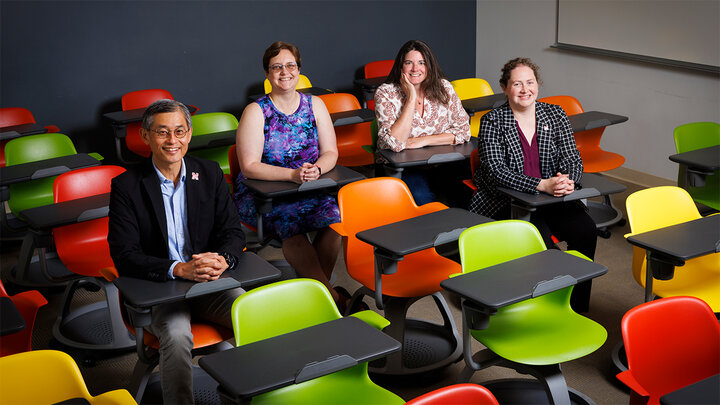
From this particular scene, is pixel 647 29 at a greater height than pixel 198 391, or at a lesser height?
greater

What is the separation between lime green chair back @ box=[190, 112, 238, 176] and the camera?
512 cm

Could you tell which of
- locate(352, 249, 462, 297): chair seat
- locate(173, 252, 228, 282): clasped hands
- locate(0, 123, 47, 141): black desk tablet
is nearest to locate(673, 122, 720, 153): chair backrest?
locate(352, 249, 462, 297): chair seat

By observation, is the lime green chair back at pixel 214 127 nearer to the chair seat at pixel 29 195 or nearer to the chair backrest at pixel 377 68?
the chair seat at pixel 29 195

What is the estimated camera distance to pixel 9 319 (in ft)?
8.26

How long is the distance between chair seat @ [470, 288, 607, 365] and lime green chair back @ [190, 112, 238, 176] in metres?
2.74

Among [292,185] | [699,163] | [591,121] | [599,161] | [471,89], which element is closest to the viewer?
[292,185]

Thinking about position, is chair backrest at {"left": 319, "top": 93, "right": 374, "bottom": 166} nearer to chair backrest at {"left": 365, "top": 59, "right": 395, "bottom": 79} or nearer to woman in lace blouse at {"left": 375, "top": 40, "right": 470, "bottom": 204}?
woman in lace blouse at {"left": 375, "top": 40, "right": 470, "bottom": 204}

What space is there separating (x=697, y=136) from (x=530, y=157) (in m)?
1.36

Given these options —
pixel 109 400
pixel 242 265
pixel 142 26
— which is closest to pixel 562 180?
pixel 242 265

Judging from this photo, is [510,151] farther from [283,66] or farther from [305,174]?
[283,66]

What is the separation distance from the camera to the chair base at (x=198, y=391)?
3264 mm

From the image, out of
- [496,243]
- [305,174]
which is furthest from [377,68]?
[496,243]

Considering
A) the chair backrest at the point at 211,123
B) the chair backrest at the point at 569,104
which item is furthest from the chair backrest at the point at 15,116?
the chair backrest at the point at 569,104

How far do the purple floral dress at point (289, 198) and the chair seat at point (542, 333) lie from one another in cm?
141
